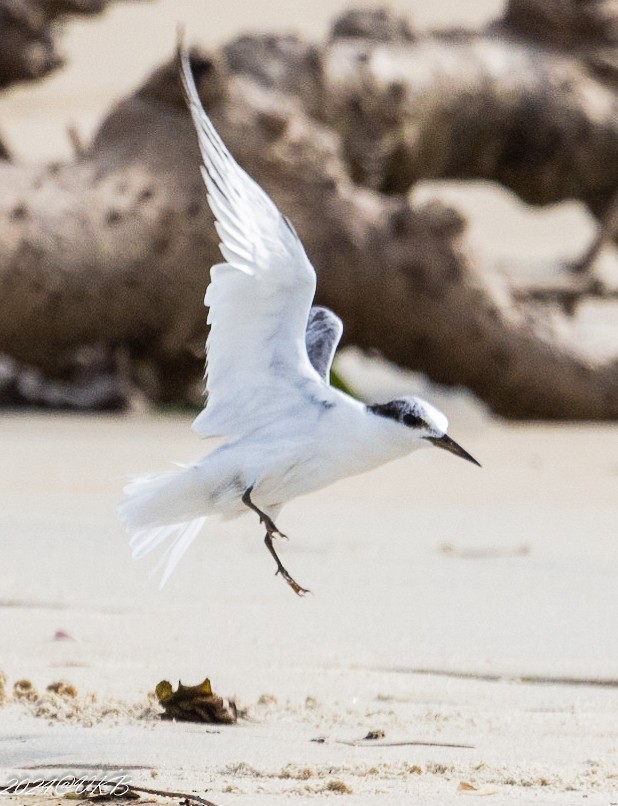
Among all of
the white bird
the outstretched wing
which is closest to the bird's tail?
the white bird

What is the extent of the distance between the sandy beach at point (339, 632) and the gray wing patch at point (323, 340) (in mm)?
699

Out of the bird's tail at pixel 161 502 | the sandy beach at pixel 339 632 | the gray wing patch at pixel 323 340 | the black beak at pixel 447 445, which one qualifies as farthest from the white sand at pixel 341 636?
the gray wing patch at pixel 323 340

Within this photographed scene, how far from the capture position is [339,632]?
4195mm

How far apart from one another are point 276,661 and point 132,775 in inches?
40.1

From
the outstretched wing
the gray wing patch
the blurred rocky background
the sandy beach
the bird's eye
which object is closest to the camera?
the sandy beach

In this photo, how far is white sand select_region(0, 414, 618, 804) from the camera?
3018 millimetres

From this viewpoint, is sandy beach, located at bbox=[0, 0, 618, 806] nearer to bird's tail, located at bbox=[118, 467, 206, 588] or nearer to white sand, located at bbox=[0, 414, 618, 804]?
white sand, located at bbox=[0, 414, 618, 804]

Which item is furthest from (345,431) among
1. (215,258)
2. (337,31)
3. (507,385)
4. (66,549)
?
(337,31)

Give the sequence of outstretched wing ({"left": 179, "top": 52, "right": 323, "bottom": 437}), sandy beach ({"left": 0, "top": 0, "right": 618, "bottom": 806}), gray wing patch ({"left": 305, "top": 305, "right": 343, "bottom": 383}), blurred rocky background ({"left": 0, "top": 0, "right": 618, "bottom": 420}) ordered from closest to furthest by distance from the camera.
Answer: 1. sandy beach ({"left": 0, "top": 0, "right": 618, "bottom": 806})
2. outstretched wing ({"left": 179, "top": 52, "right": 323, "bottom": 437})
3. gray wing patch ({"left": 305, "top": 305, "right": 343, "bottom": 383})
4. blurred rocky background ({"left": 0, "top": 0, "right": 618, "bottom": 420})

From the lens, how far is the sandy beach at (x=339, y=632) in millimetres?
3000

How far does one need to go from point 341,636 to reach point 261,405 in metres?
0.74

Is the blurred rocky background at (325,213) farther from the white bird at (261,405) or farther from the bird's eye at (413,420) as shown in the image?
the bird's eye at (413,420)

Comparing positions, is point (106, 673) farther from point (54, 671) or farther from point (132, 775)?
point (132, 775)

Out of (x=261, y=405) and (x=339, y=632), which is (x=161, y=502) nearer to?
(x=261, y=405)
